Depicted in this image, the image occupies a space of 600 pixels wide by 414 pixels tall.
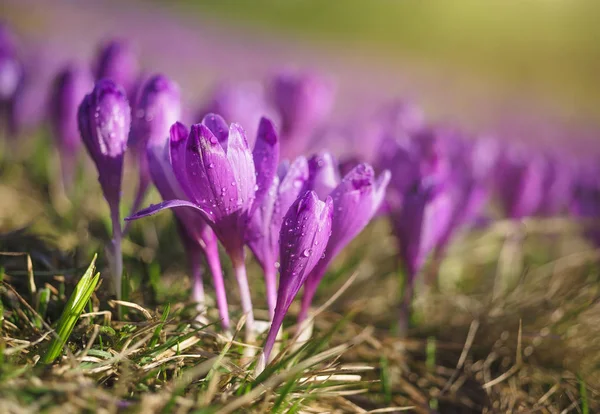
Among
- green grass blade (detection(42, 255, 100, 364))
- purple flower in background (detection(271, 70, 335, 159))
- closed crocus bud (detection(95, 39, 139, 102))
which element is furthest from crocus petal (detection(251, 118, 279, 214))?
purple flower in background (detection(271, 70, 335, 159))

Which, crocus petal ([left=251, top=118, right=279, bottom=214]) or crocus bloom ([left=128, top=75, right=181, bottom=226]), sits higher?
crocus bloom ([left=128, top=75, right=181, bottom=226])

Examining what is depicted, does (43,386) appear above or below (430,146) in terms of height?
below


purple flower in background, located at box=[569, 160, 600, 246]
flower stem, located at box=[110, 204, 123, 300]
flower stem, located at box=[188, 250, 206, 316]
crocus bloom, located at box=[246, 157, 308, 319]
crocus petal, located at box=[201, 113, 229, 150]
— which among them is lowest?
purple flower in background, located at box=[569, 160, 600, 246]

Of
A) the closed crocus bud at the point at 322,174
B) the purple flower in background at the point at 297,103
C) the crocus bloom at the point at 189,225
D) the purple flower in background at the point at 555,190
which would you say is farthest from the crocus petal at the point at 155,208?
the purple flower in background at the point at 555,190

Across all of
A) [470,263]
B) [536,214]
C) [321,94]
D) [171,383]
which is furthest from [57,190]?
[536,214]

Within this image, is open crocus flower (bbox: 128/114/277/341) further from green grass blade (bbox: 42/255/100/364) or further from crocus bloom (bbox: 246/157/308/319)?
green grass blade (bbox: 42/255/100/364)

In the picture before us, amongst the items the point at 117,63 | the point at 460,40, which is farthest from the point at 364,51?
the point at 117,63

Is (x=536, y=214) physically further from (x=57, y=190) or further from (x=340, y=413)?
(x=57, y=190)
